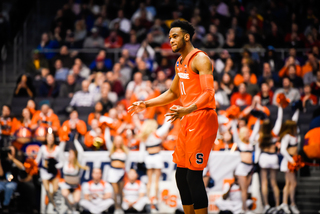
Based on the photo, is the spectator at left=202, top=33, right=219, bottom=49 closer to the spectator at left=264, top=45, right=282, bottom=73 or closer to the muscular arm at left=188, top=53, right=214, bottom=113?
the spectator at left=264, top=45, right=282, bottom=73

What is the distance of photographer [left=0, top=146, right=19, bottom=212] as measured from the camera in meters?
8.06

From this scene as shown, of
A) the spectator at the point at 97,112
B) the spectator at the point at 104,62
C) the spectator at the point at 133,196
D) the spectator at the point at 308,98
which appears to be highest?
the spectator at the point at 104,62

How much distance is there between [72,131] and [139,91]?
1.93 meters

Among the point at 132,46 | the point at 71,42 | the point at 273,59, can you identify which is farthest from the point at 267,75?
the point at 71,42

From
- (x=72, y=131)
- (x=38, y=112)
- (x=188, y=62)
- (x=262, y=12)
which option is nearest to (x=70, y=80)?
(x=38, y=112)

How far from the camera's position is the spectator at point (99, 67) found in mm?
11773

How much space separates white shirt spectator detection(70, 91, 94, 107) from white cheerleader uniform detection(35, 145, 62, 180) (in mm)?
2211

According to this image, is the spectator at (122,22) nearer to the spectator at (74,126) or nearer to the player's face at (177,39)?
the spectator at (74,126)

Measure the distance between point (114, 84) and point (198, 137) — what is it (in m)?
7.01

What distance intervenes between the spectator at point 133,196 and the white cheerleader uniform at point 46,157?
1374mm

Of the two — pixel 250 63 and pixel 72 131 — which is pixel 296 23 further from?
pixel 72 131

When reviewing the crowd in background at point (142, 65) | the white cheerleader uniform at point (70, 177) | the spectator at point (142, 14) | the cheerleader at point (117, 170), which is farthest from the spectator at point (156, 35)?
the white cheerleader uniform at point (70, 177)

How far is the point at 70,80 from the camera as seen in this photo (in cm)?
1127

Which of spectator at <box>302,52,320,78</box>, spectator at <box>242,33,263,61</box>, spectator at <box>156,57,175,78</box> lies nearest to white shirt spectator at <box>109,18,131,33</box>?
spectator at <box>156,57,175,78</box>
